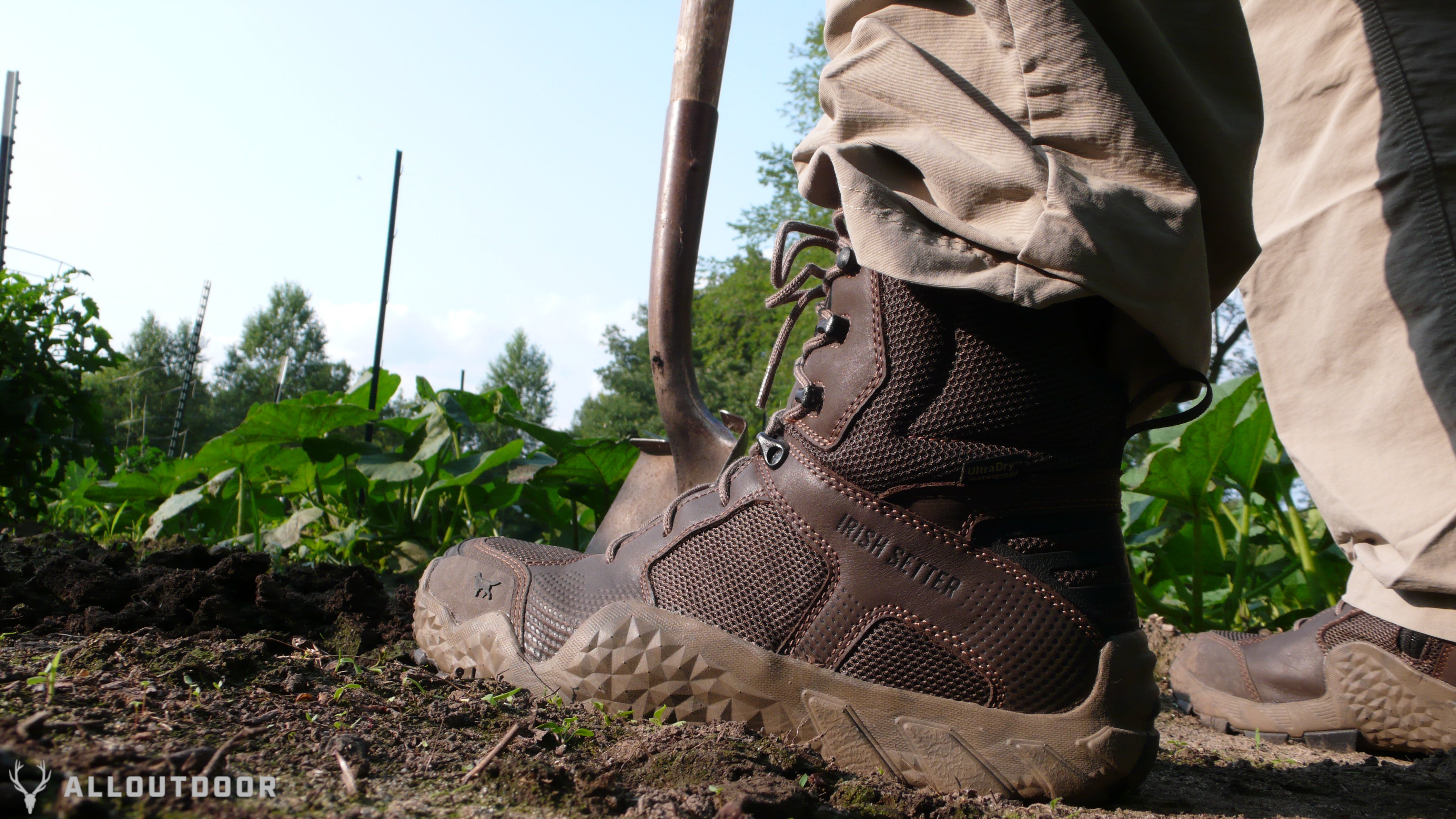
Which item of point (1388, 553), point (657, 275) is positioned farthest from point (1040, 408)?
point (657, 275)

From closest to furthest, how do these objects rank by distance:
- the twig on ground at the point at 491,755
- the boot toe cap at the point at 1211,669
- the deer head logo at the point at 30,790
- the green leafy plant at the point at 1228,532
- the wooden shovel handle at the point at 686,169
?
the deer head logo at the point at 30,790, the twig on ground at the point at 491,755, the boot toe cap at the point at 1211,669, the wooden shovel handle at the point at 686,169, the green leafy plant at the point at 1228,532

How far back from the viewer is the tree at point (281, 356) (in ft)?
160

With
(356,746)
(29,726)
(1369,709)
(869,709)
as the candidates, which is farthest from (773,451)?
(1369,709)

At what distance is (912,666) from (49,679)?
3.20 feet

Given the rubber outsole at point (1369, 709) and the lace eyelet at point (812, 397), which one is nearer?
the lace eyelet at point (812, 397)

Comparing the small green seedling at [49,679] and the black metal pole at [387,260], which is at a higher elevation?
the black metal pole at [387,260]

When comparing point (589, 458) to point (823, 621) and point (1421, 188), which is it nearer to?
point (823, 621)

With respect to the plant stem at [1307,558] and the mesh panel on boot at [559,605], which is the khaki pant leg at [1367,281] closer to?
the mesh panel on boot at [559,605]

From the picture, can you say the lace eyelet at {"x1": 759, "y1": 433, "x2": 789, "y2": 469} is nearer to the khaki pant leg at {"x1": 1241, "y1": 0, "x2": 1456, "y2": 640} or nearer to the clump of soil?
the clump of soil

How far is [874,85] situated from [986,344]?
0.36 metres

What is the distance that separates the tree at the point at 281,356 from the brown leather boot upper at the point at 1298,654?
5105 centimetres

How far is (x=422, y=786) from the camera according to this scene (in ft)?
2.68

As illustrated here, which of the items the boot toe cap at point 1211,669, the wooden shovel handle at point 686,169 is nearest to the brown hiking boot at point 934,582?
the boot toe cap at point 1211,669

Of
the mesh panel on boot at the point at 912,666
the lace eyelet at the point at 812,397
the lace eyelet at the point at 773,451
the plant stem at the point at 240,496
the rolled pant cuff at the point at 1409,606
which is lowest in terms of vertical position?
the plant stem at the point at 240,496
